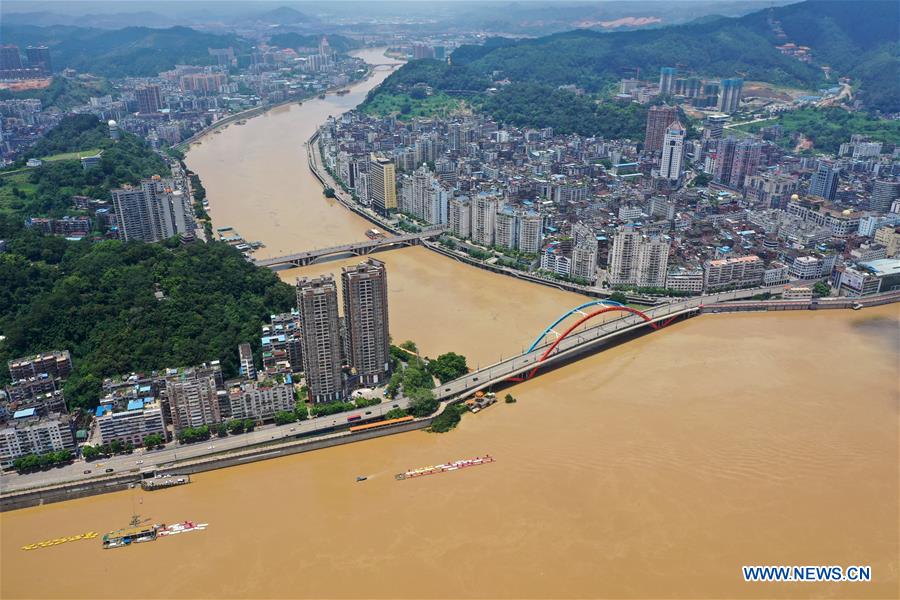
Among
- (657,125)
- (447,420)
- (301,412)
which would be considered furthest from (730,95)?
(301,412)

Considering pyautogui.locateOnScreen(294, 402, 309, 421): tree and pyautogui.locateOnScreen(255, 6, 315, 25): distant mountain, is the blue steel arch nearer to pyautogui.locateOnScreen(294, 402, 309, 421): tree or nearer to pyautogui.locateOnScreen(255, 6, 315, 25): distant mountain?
pyautogui.locateOnScreen(294, 402, 309, 421): tree

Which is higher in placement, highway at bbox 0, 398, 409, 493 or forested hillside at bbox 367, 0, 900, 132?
forested hillside at bbox 367, 0, 900, 132

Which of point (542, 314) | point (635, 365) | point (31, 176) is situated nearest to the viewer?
point (635, 365)

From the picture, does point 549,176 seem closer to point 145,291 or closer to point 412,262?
point 412,262

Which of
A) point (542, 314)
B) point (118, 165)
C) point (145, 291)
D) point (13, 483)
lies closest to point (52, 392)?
point (13, 483)

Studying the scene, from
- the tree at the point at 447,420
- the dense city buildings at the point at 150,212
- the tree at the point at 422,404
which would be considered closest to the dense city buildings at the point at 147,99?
the dense city buildings at the point at 150,212

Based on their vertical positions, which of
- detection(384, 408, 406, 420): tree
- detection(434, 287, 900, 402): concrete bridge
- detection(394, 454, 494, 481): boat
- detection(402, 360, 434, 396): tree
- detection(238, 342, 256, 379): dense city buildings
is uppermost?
detection(238, 342, 256, 379): dense city buildings

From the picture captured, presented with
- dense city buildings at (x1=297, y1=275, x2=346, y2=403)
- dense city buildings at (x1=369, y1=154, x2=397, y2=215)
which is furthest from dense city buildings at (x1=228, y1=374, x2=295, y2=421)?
dense city buildings at (x1=369, y1=154, x2=397, y2=215)
